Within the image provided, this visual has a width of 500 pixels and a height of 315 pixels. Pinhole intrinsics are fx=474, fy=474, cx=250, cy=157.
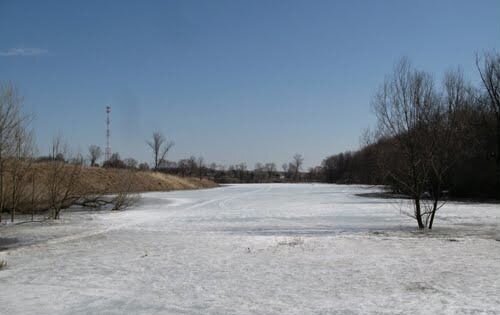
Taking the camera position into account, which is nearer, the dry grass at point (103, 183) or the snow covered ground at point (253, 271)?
the snow covered ground at point (253, 271)

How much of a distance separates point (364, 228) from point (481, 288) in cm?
928

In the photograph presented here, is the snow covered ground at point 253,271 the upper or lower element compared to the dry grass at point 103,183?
lower

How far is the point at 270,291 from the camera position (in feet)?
24.8

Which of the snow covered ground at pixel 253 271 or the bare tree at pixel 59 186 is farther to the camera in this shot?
the bare tree at pixel 59 186

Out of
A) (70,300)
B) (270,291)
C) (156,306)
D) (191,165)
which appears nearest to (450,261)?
(270,291)

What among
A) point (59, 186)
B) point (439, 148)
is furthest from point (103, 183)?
point (439, 148)

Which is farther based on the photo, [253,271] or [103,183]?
[103,183]

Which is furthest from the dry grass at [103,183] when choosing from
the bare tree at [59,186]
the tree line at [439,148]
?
the tree line at [439,148]

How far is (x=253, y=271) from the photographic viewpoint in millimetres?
9180

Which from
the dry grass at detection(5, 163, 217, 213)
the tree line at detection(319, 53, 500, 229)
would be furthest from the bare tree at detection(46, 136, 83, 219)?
the tree line at detection(319, 53, 500, 229)

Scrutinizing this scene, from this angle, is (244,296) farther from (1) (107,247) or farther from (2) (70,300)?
(1) (107,247)

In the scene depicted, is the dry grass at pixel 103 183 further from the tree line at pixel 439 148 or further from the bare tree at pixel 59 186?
the tree line at pixel 439 148

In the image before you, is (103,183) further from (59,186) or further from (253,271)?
(253,271)

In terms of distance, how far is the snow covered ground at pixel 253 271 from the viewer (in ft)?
22.2
